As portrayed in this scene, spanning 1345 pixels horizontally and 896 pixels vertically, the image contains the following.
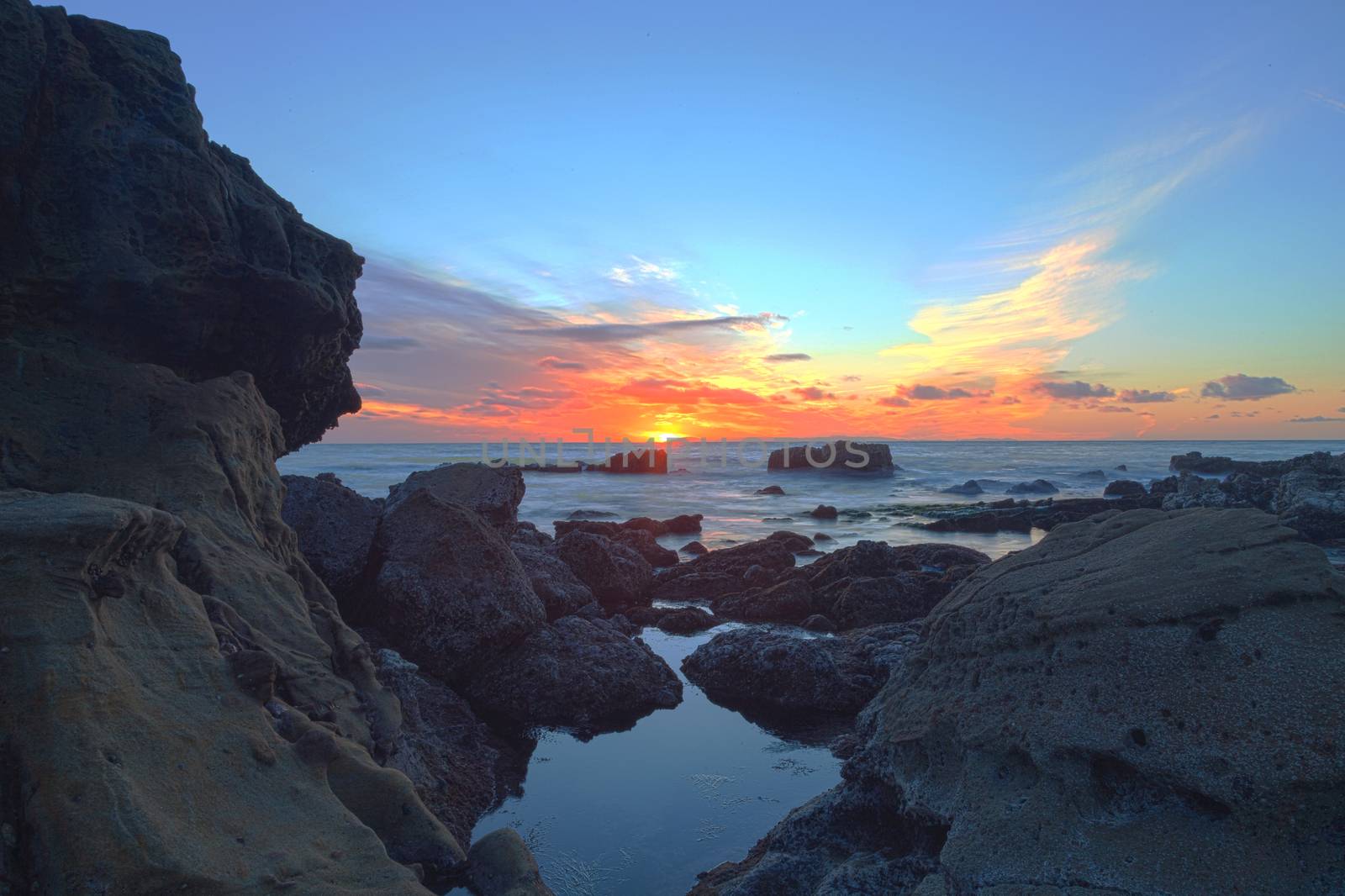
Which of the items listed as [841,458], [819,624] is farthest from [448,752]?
[841,458]

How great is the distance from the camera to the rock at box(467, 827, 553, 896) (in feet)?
14.5

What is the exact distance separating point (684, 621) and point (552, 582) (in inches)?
86.0

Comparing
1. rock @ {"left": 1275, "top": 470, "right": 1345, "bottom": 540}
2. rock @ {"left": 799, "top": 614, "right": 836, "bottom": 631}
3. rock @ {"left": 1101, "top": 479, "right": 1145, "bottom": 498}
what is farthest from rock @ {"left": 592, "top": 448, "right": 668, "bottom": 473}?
rock @ {"left": 799, "top": 614, "right": 836, "bottom": 631}

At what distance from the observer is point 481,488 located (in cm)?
1154

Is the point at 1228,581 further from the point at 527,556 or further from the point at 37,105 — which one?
the point at 527,556

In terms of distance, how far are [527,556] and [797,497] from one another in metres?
25.8

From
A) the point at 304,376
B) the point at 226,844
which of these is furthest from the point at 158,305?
the point at 226,844

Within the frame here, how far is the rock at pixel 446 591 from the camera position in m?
7.79

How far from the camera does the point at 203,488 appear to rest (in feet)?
16.3

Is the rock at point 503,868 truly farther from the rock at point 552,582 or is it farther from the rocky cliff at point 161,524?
the rock at point 552,582

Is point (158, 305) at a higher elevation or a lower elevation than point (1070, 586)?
higher

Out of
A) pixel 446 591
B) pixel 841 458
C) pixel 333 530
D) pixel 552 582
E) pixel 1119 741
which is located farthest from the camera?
pixel 841 458

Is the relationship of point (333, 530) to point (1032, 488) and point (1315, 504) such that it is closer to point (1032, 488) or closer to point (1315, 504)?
point (1315, 504)

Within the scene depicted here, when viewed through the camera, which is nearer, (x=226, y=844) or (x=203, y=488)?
(x=226, y=844)
